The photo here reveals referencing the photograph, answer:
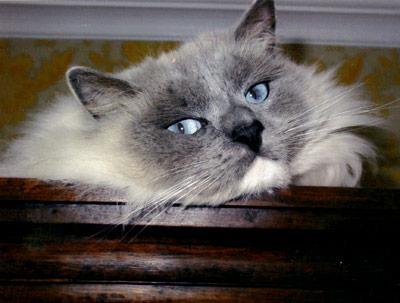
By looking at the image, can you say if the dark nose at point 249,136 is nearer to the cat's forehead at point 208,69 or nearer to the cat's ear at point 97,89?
the cat's forehead at point 208,69

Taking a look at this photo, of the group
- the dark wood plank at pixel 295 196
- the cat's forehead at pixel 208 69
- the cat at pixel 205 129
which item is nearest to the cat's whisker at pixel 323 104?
the cat at pixel 205 129

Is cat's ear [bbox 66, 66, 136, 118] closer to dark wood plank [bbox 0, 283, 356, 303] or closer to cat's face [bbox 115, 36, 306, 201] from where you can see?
cat's face [bbox 115, 36, 306, 201]

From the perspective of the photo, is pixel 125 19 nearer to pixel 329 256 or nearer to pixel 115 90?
pixel 115 90

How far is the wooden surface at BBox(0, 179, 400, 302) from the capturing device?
605mm

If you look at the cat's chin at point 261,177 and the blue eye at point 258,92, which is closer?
the cat's chin at point 261,177

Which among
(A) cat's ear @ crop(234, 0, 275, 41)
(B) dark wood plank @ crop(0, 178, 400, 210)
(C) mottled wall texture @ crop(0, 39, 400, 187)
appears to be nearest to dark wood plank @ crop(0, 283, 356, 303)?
(B) dark wood plank @ crop(0, 178, 400, 210)

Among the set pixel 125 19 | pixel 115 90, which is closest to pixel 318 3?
pixel 125 19

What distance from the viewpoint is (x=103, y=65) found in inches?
69.0

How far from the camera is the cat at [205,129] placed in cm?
73

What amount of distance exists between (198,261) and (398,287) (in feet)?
0.90

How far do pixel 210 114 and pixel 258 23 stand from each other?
0.98 ft

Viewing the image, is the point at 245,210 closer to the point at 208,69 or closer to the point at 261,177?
the point at 261,177

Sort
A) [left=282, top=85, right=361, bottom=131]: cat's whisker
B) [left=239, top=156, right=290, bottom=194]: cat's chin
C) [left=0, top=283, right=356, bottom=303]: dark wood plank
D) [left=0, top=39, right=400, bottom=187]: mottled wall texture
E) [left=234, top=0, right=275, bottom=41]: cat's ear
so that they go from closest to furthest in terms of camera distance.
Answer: [left=0, top=283, right=356, bottom=303]: dark wood plank, [left=239, top=156, right=290, bottom=194]: cat's chin, [left=282, top=85, right=361, bottom=131]: cat's whisker, [left=234, top=0, right=275, bottom=41]: cat's ear, [left=0, top=39, right=400, bottom=187]: mottled wall texture

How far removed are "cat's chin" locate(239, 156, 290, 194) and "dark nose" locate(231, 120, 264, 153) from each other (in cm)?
2
